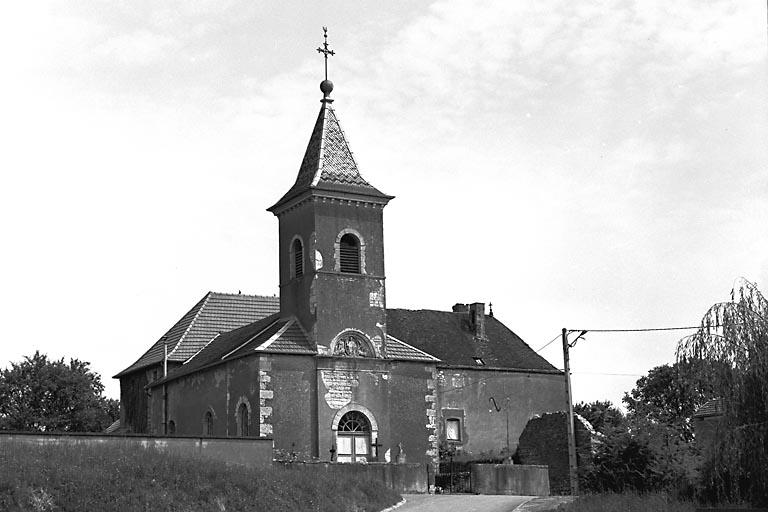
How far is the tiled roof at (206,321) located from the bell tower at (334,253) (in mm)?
9917

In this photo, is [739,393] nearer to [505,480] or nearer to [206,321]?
[505,480]

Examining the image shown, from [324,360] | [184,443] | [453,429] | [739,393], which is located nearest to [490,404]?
[453,429]

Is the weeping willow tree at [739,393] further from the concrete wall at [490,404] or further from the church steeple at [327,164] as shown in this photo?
the concrete wall at [490,404]

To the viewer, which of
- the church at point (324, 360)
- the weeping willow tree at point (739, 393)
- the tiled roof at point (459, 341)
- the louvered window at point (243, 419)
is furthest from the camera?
the tiled roof at point (459, 341)

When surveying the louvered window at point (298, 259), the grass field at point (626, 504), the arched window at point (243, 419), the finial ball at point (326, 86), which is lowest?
the grass field at point (626, 504)

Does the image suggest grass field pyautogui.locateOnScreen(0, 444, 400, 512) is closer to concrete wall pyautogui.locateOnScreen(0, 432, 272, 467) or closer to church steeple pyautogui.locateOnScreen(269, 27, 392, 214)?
concrete wall pyautogui.locateOnScreen(0, 432, 272, 467)

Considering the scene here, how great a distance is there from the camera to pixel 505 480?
3988cm

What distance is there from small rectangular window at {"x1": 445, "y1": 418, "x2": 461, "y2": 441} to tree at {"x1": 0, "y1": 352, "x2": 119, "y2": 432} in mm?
30245

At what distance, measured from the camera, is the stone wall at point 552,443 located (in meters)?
45.6

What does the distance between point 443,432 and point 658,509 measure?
2655 centimetres

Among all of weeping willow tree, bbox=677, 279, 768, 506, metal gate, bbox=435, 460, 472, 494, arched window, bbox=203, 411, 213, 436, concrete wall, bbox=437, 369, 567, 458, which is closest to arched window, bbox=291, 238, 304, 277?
arched window, bbox=203, 411, 213, 436

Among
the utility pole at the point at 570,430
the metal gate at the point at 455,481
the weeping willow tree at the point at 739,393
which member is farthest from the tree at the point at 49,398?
the weeping willow tree at the point at 739,393

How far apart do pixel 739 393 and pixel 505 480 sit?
17.1 meters

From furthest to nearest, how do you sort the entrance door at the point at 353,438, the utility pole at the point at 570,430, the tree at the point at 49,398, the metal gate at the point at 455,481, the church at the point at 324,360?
1. the tree at the point at 49,398
2. the entrance door at the point at 353,438
3. the church at the point at 324,360
4. the metal gate at the point at 455,481
5. the utility pole at the point at 570,430
